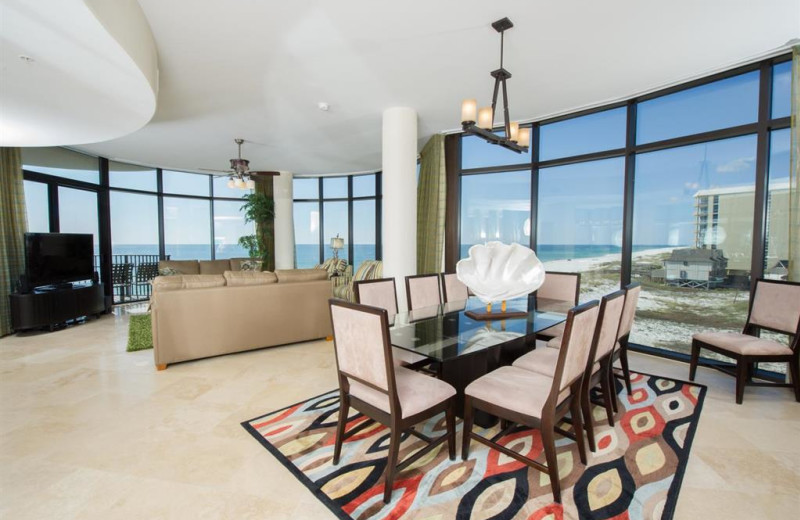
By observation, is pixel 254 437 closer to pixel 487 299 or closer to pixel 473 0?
pixel 487 299

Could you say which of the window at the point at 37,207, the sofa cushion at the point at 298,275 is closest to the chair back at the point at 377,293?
the sofa cushion at the point at 298,275

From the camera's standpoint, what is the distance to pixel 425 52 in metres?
2.88

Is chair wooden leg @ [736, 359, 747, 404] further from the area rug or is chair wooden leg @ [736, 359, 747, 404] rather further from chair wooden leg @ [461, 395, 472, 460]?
the area rug

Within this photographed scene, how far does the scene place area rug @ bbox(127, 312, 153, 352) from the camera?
404 centimetres

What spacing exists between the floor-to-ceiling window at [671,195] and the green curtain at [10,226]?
6.41 meters

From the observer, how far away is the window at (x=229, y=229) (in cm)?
830

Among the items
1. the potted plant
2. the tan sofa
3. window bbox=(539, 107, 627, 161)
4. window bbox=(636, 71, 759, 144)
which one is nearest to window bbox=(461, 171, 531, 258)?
window bbox=(539, 107, 627, 161)

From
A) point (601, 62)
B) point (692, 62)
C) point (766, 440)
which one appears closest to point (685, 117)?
point (692, 62)

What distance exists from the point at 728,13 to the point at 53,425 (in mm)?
5451

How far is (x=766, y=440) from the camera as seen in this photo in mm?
2121

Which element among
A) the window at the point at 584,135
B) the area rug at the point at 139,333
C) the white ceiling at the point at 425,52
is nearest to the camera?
the white ceiling at the point at 425,52

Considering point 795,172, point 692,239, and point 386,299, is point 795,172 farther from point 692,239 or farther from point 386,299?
point 386,299

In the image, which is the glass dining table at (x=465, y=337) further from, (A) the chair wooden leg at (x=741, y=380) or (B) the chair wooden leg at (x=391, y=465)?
(A) the chair wooden leg at (x=741, y=380)

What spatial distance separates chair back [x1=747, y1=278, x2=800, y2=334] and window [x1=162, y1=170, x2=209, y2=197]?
945 cm
